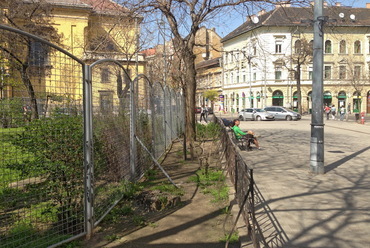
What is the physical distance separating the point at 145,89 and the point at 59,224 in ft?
17.0

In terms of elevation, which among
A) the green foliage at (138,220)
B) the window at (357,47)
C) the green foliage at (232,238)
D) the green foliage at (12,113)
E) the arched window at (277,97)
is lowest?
the green foliage at (232,238)

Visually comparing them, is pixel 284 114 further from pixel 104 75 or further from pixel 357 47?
pixel 104 75

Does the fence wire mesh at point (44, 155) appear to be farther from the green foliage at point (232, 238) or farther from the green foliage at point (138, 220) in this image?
the green foliage at point (232, 238)

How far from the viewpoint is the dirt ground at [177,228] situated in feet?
14.6

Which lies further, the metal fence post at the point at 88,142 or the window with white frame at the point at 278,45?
the window with white frame at the point at 278,45

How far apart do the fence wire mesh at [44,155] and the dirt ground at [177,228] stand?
493 mm

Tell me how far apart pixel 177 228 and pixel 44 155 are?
2110mm

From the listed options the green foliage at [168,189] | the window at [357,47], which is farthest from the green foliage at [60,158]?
the window at [357,47]

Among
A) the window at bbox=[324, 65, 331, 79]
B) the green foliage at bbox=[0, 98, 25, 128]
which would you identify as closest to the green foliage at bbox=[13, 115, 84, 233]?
the green foliage at bbox=[0, 98, 25, 128]

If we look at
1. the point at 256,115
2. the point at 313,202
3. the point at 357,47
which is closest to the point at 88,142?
the point at 313,202

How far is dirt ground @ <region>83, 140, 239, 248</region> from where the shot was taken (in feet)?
14.6

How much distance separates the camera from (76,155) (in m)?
4.34

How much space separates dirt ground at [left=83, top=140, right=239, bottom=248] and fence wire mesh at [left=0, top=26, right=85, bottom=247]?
493 mm

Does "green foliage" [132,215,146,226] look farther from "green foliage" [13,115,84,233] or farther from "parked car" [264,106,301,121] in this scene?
"parked car" [264,106,301,121]
